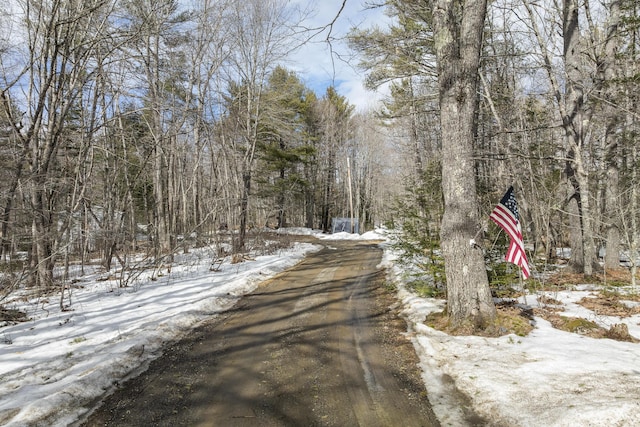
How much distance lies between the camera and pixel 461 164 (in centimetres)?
489

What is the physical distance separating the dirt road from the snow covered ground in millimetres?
270

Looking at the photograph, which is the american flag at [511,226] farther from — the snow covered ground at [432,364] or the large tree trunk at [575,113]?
the large tree trunk at [575,113]

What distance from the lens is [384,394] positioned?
10.9 feet

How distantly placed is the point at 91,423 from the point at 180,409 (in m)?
0.72

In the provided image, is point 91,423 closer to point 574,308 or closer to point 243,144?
point 574,308

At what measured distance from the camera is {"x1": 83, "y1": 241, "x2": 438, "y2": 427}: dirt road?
299 cm

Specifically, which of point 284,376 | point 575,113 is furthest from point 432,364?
point 575,113

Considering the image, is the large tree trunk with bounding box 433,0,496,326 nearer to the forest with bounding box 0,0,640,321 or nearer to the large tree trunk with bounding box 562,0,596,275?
the forest with bounding box 0,0,640,321

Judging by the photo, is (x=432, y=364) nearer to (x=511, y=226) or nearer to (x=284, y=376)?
(x=284, y=376)

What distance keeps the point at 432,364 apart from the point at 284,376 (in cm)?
169

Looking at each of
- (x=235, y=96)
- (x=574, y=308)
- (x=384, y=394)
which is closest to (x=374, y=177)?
(x=235, y=96)

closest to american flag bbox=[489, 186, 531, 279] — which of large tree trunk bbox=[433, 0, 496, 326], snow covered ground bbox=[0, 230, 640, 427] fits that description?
large tree trunk bbox=[433, 0, 496, 326]

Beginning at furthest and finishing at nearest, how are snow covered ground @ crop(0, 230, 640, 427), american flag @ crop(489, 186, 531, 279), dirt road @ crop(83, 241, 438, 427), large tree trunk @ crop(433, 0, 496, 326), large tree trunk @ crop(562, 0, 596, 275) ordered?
large tree trunk @ crop(562, 0, 596, 275) < american flag @ crop(489, 186, 531, 279) < large tree trunk @ crop(433, 0, 496, 326) < dirt road @ crop(83, 241, 438, 427) < snow covered ground @ crop(0, 230, 640, 427)

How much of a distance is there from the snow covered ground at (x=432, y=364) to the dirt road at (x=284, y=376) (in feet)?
0.89
